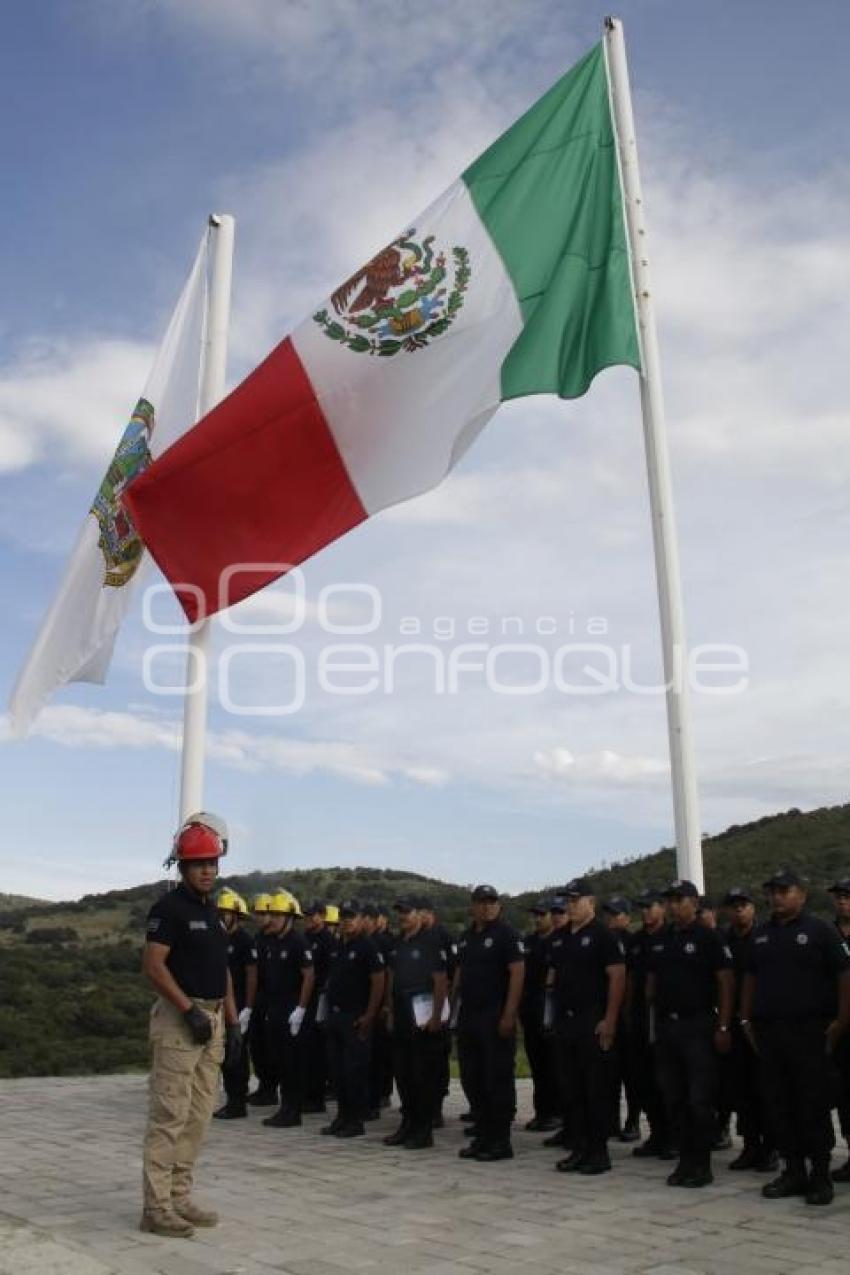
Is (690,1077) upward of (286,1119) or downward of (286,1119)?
upward

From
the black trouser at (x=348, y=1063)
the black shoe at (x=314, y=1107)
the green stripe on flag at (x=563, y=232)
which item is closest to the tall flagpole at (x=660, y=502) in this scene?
the green stripe on flag at (x=563, y=232)

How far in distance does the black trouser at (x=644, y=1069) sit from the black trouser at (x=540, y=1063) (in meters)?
0.92

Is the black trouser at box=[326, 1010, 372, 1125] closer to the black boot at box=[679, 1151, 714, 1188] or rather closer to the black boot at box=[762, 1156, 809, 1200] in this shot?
the black boot at box=[679, 1151, 714, 1188]

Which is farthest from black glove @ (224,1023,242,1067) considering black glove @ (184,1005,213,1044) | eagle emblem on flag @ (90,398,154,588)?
eagle emblem on flag @ (90,398,154,588)

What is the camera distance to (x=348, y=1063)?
900 cm

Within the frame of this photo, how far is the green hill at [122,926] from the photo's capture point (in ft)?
59.3

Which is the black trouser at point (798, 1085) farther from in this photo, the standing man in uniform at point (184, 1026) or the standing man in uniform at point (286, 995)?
the standing man in uniform at point (286, 995)

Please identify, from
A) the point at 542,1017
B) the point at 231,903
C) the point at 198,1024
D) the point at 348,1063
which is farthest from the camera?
the point at 231,903

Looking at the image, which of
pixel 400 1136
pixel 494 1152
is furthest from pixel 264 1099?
pixel 494 1152

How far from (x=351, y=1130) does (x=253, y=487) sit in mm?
4819

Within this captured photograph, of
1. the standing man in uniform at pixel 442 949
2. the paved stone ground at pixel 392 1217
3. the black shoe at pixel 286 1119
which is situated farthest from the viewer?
the black shoe at pixel 286 1119

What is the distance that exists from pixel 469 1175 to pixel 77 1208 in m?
2.28

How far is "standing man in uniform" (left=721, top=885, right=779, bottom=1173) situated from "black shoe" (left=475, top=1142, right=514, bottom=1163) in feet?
4.54

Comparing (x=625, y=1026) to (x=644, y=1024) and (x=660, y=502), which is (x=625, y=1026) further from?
(x=660, y=502)
